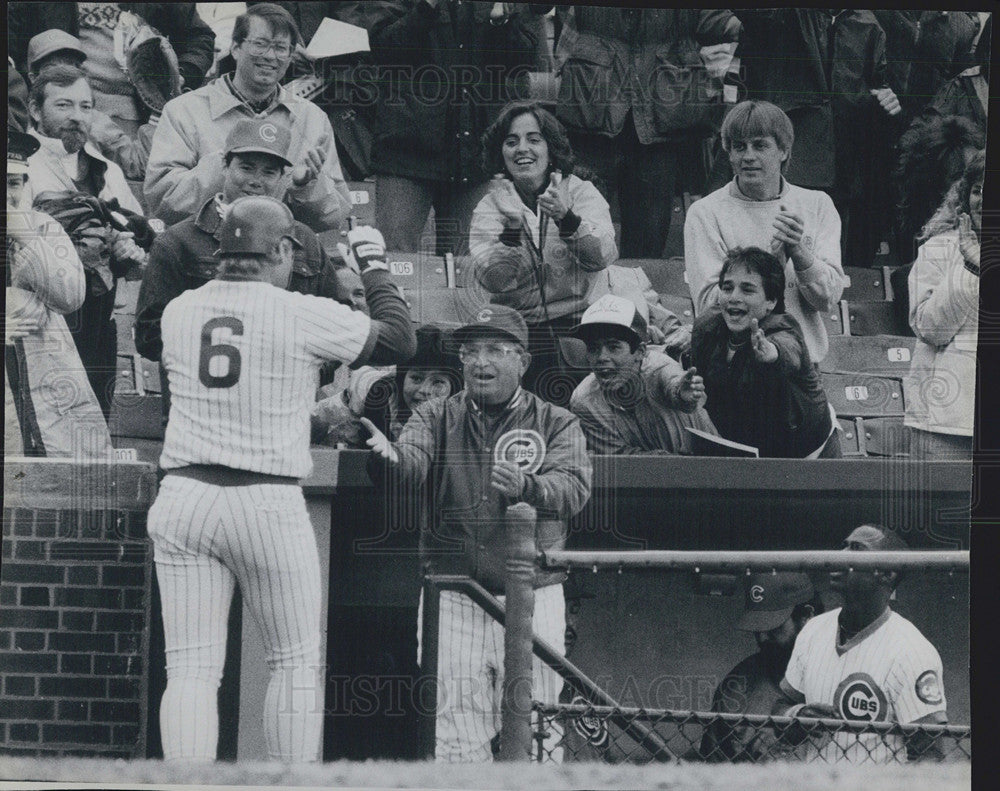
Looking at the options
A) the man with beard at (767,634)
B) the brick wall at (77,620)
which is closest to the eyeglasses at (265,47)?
the brick wall at (77,620)

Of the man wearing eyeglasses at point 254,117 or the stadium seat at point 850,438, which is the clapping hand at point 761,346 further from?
the man wearing eyeglasses at point 254,117

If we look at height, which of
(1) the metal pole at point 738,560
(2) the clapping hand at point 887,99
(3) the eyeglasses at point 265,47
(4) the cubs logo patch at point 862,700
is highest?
(3) the eyeglasses at point 265,47

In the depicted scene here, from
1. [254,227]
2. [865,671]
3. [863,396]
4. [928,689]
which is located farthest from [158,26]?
[928,689]

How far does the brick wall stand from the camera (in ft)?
16.4

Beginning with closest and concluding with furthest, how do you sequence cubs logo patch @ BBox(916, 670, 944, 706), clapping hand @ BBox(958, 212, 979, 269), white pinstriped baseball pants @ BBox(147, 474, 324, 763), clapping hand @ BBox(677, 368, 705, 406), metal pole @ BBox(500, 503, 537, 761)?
metal pole @ BBox(500, 503, 537, 761) → white pinstriped baseball pants @ BBox(147, 474, 324, 763) → cubs logo patch @ BBox(916, 670, 944, 706) → clapping hand @ BBox(677, 368, 705, 406) → clapping hand @ BBox(958, 212, 979, 269)

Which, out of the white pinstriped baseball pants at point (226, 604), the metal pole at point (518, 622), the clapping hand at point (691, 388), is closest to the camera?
the metal pole at point (518, 622)

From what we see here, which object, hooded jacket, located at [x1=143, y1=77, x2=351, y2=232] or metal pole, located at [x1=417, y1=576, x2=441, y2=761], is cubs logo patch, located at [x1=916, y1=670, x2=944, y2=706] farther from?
hooded jacket, located at [x1=143, y1=77, x2=351, y2=232]

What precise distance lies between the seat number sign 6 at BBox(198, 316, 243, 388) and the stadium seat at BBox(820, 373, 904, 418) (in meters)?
2.40

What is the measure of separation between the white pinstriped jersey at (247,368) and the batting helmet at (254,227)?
142mm

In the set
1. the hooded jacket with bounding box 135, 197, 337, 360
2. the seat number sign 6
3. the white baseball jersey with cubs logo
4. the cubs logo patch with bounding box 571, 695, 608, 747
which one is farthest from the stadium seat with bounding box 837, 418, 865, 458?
the seat number sign 6

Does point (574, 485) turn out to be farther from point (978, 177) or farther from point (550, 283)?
point (978, 177)

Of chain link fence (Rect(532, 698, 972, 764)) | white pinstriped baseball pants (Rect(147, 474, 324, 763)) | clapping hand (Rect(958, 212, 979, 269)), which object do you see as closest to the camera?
white pinstriped baseball pants (Rect(147, 474, 324, 763))

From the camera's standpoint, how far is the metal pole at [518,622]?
471 centimetres

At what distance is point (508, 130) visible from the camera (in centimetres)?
516
